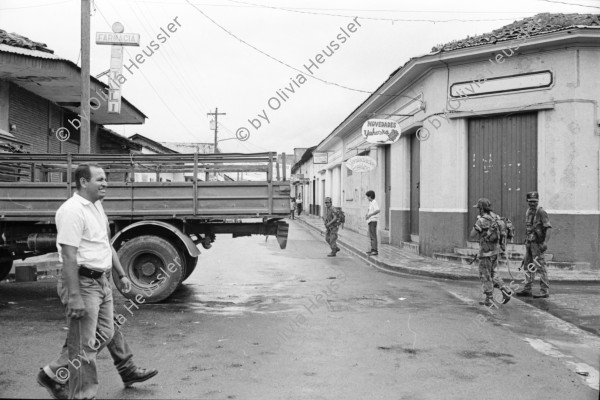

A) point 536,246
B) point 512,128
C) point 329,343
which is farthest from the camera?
point 512,128

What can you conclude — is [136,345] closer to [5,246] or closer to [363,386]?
[363,386]

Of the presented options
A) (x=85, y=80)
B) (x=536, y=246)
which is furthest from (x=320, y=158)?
(x=536, y=246)

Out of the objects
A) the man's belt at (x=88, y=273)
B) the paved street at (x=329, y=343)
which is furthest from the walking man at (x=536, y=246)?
the man's belt at (x=88, y=273)

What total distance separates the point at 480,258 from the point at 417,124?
6937 mm

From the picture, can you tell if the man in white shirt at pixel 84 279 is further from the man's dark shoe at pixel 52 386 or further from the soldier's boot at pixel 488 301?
the soldier's boot at pixel 488 301

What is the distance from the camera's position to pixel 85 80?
12953 millimetres

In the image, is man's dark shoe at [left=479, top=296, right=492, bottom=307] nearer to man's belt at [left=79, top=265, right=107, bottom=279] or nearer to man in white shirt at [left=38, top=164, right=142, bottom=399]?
man in white shirt at [left=38, top=164, right=142, bottom=399]

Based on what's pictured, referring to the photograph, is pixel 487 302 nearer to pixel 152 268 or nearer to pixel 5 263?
pixel 152 268

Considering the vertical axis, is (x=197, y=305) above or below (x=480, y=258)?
below

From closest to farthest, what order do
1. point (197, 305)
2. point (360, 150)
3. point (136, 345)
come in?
point (136, 345)
point (197, 305)
point (360, 150)

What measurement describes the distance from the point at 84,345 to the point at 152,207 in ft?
14.1

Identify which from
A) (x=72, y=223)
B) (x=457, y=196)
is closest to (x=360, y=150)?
(x=457, y=196)

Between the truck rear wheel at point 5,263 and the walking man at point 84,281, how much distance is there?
5.39 meters

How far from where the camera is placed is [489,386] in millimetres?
4387
